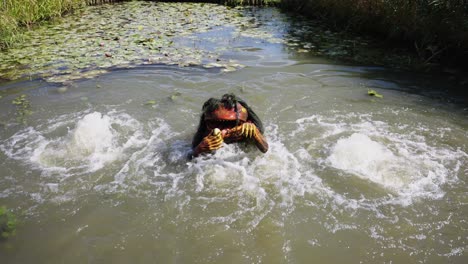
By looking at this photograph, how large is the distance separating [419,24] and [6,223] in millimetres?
8170

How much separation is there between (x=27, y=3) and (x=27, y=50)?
99.8 inches

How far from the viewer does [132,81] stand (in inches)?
257

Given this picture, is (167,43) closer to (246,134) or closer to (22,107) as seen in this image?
(22,107)

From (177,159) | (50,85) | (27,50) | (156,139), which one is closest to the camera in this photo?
(177,159)

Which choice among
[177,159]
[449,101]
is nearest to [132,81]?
[177,159]

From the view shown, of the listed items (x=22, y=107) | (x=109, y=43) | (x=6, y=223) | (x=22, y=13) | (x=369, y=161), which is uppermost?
(x=22, y=13)

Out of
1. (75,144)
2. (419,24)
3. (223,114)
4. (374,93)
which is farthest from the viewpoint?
(419,24)

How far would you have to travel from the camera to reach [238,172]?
386cm

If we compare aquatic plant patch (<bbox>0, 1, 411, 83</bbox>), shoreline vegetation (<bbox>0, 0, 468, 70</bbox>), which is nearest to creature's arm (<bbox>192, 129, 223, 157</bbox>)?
aquatic plant patch (<bbox>0, 1, 411, 83</bbox>)

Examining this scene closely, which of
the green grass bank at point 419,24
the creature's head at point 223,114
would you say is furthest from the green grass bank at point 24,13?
the green grass bank at point 419,24

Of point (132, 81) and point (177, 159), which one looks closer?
point (177, 159)

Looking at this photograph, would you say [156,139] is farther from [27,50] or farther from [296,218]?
[27,50]

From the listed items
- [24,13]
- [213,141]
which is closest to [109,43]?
[24,13]

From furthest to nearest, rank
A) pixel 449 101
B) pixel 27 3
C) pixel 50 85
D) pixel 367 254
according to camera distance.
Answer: pixel 27 3
pixel 50 85
pixel 449 101
pixel 367 254
